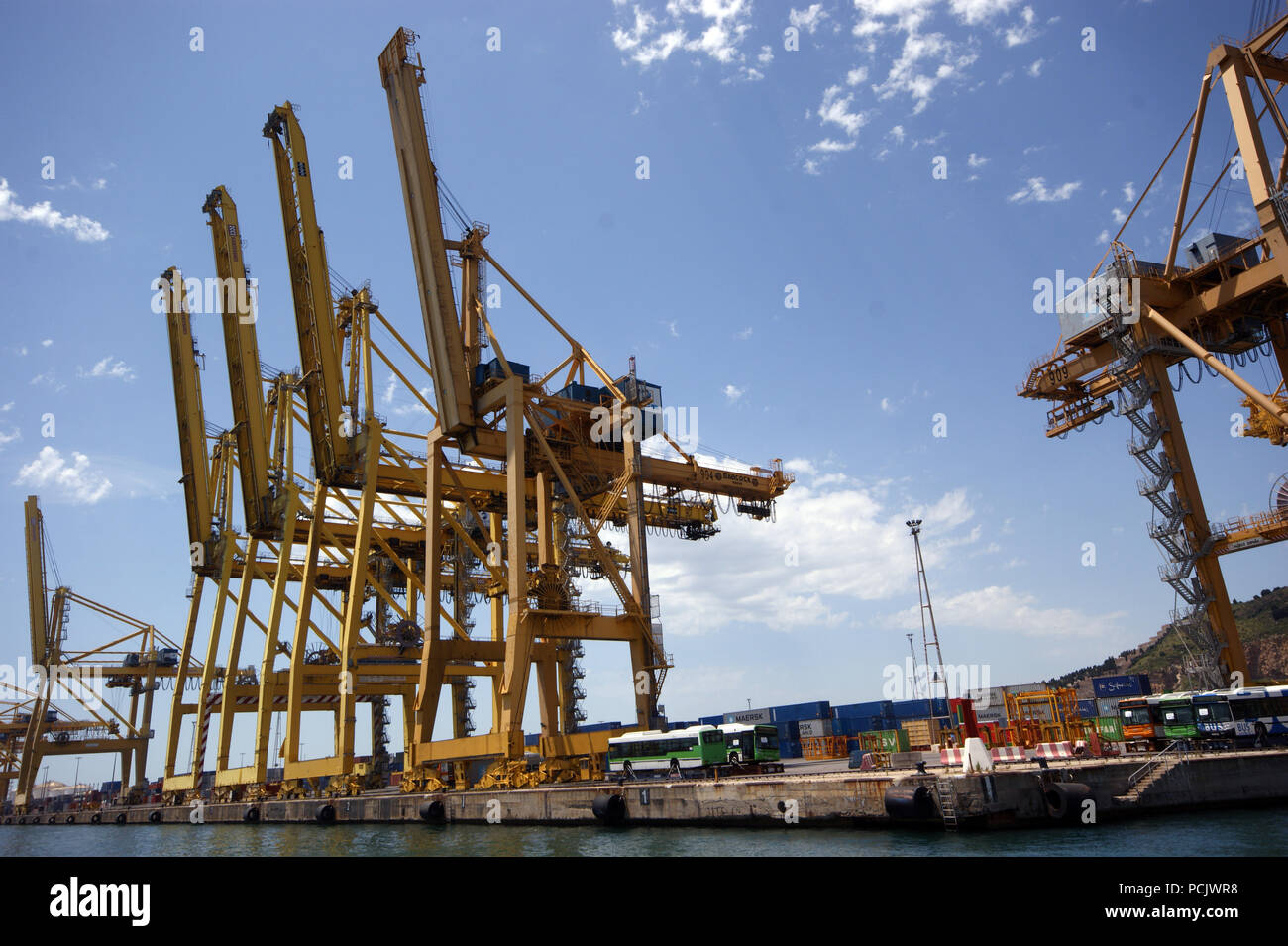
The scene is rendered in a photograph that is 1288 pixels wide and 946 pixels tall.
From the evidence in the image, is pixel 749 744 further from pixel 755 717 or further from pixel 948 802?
pixel 755 717

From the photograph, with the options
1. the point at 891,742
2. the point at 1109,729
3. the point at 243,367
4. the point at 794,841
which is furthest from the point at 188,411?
the point at 1109,729

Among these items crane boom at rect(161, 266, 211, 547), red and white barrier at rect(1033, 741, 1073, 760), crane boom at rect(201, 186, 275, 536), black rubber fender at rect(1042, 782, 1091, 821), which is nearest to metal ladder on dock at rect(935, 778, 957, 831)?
black rubber fender at rect(1042, 782, 1091, 821)

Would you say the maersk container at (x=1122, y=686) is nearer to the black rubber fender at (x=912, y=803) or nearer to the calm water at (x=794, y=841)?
the calm water at (x=794, y=841)

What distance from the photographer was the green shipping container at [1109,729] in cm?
2794

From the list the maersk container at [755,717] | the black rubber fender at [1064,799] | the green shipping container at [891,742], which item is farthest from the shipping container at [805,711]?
the black rubber fender at [1064,799]

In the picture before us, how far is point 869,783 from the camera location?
19.9 meters

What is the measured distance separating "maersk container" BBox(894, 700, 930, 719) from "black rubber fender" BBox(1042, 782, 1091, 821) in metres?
37.3

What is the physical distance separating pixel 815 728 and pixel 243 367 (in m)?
40.6

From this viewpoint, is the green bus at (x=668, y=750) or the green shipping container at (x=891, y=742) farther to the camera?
the green shipping container at (x=891, y=742)

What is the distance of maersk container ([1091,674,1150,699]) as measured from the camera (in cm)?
4075

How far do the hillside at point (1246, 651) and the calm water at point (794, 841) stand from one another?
176 feet

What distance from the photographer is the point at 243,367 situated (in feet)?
161
